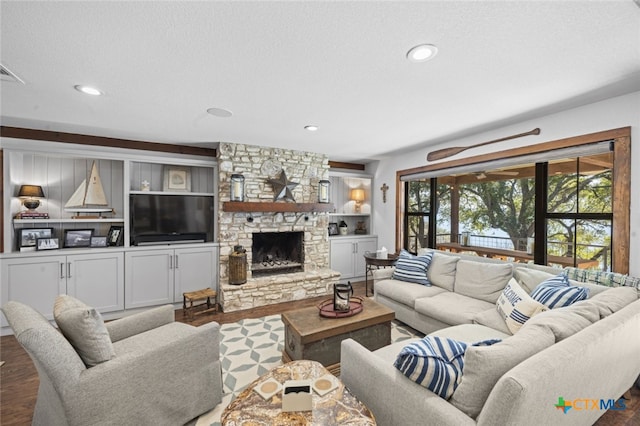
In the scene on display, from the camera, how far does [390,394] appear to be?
1314 mm

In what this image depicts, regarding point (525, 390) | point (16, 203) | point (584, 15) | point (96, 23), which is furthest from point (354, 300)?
point (16, 203)

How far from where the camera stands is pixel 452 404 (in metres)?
1.16

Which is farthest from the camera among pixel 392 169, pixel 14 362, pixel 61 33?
pixel 392 169

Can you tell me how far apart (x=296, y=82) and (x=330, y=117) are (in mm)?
851

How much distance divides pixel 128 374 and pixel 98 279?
263 cm

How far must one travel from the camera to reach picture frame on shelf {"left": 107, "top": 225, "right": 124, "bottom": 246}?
145 inches

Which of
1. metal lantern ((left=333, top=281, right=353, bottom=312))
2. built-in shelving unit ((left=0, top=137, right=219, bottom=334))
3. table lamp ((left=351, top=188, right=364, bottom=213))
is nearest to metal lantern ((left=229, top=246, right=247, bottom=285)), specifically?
built-in shelving unit ((left=0, top=137, right=219, bottom=334))

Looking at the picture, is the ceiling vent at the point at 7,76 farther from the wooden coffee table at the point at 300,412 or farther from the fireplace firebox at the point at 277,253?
the fireplace firebox at the point at 277,253

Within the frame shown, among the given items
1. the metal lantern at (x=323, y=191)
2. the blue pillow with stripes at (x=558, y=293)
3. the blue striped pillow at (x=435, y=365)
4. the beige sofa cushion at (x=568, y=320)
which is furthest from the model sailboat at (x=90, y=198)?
the blue pillow with stripes at (x=558, y=293)

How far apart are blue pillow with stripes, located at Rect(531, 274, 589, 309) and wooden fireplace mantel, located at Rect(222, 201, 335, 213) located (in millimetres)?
3080

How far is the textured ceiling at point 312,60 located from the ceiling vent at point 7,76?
47 mm

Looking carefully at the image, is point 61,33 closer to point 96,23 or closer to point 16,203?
point 96,23

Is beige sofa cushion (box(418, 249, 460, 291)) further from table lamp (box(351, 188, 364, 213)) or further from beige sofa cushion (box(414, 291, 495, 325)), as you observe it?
table lamp (box(351, 188, 364, 213))

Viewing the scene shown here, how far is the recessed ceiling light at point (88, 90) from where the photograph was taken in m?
2.20
